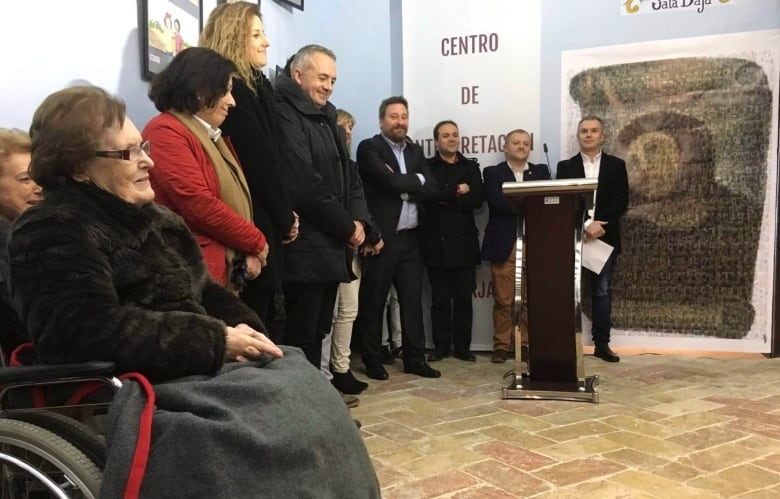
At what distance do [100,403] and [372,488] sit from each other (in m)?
0.53

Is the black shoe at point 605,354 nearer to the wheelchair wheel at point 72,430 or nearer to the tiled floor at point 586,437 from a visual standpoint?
the tiled floor at point 586,437

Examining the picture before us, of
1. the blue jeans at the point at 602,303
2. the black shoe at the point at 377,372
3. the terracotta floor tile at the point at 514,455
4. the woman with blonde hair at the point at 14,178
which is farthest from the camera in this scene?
the blue jeans at the point at 602,303

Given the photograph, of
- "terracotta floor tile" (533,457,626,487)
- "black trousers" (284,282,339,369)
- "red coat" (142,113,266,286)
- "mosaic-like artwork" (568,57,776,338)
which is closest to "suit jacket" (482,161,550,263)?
"mosaic-like artwork" (568,57,776,338)

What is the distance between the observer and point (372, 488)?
1.33 meters

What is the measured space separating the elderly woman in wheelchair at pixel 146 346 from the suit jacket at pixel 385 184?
223 cm

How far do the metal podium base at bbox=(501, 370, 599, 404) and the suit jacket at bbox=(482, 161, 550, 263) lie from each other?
1050 millimetres

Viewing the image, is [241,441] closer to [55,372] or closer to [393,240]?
[55,372]

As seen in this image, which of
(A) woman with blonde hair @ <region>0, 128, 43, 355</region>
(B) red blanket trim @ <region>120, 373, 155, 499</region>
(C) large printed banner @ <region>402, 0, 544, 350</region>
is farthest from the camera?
(C) large printed banner @ <region>402, 0, 544, 350</region>

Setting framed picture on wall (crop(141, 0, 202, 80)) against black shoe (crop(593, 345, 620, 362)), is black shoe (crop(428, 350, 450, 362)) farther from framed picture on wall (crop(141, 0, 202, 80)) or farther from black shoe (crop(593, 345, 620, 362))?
framed picture on wall (crop(141, 0, 202, 80))

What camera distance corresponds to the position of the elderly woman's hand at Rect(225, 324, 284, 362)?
141 cm

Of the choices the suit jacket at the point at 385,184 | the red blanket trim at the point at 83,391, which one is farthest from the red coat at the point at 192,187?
the suit jacket at the point at 385,184

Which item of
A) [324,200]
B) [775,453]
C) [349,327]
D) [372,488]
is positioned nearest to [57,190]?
[372,488]

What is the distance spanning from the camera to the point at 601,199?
4.12m

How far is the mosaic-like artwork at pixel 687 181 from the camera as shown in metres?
4.09
